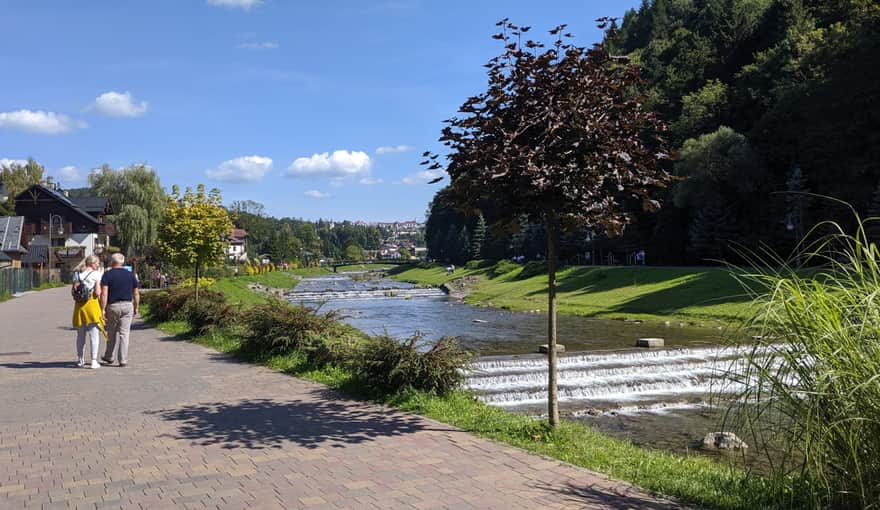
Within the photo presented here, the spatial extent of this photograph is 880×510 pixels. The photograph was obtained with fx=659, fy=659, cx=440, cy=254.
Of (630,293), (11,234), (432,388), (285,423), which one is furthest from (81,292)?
(11,234)

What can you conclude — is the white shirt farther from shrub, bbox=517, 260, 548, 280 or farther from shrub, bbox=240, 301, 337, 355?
shrub, bbox=517, 260, 548, 280

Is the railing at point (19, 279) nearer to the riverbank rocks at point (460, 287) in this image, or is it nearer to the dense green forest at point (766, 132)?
the dense green forest at point (766, 132)

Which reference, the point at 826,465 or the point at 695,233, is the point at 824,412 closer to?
the point at 826,465

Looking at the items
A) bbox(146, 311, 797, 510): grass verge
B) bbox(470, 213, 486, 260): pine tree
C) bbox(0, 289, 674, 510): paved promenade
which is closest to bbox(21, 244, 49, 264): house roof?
bbox(470, 213, 486, 260): pine tree

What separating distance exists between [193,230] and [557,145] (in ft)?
51.3

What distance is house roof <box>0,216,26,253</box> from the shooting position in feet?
185

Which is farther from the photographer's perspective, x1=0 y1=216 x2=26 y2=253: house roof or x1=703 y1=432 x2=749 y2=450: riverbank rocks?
x1=0 y1=216 x2=26 y2=253: house roof

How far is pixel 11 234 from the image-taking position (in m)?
57.8

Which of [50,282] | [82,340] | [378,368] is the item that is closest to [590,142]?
[378,368]

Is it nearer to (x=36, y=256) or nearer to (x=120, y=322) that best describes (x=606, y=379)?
(x=120, y=322)


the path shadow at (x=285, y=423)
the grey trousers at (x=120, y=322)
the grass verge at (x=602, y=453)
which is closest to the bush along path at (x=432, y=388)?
the grass verge at (x=602, y=453)

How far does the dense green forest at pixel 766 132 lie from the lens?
144 feet

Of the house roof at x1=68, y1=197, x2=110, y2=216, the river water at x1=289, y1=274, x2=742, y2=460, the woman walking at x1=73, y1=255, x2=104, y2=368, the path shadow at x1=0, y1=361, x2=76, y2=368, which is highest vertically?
the house roof at x1=68, y1=197, x2=110, y2=216

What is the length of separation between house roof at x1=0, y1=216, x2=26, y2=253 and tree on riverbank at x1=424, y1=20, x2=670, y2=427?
60.7 meters
